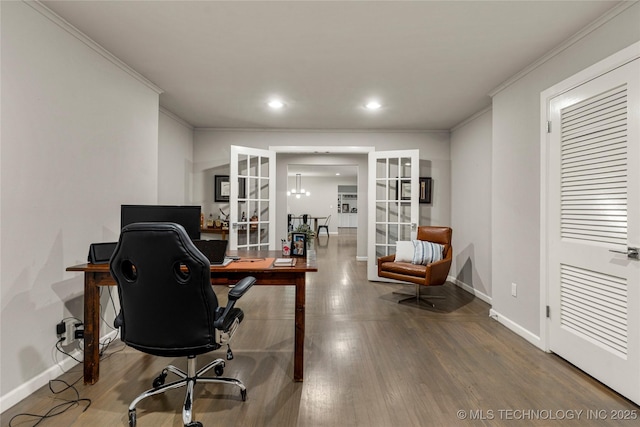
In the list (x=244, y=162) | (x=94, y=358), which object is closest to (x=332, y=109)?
(x=244, y=162)

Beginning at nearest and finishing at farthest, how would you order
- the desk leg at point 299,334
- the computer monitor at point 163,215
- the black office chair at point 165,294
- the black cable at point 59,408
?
1. the black office chair at point 165,294
2. the black cable at point 59,408
3. the desk leg at point 299,334
4. the computer monitor at point 163,215

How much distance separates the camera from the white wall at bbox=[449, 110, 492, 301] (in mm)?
3965

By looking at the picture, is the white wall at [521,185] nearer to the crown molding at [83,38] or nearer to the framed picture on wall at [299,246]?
the framed picture on wall at [299,246]

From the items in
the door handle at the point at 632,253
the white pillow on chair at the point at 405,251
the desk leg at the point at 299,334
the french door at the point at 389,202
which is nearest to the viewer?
the door handle at the point at 632,253

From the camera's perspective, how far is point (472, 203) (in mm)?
4363

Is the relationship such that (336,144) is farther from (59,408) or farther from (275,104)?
(59,408)

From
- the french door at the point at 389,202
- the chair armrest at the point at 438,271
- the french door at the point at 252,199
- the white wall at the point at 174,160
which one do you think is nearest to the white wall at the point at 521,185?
the chair armrest at the point at 438,271

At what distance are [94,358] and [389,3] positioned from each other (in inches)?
120

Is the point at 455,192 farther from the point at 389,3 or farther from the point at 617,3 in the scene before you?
the point at 389,3

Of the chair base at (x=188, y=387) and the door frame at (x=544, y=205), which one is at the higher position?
A: the door frame at (x=544, y=205)

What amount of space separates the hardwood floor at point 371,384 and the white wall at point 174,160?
223cm

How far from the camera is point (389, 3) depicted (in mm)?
1956

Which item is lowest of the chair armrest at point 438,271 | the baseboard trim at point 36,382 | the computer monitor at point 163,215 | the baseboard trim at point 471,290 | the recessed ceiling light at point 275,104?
the baseboard trim at point 36,382

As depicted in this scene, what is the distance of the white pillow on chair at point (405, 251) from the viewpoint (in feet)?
13.3
